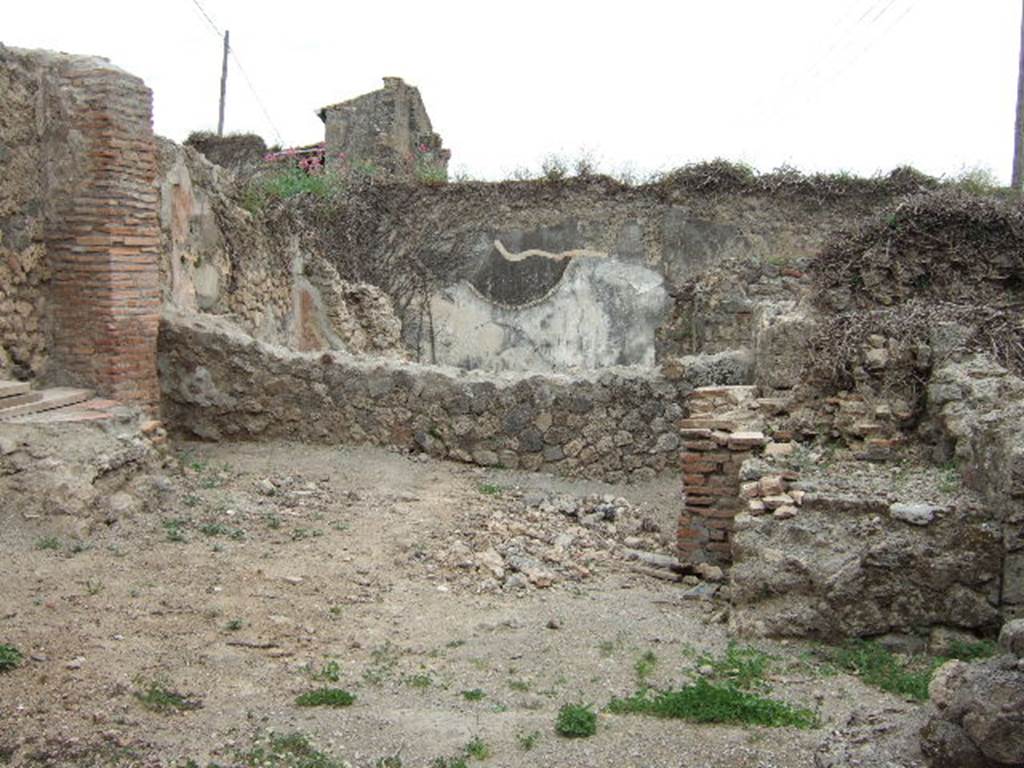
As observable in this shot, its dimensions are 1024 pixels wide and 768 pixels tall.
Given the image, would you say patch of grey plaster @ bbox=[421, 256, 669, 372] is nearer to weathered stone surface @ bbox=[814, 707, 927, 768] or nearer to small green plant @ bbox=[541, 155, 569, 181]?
small green plant @ bbox=[541, 155, 569, 181]

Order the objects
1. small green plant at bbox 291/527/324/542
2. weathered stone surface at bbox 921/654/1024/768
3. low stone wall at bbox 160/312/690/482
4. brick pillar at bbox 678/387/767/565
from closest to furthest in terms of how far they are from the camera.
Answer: weathered stone surface at bbox 921/654/1024/768 < brick pillar at bbox 678/387/767/565 < small green plant at bbox 291/527/324/542 < low stone wall at bbox 160/312/690/482

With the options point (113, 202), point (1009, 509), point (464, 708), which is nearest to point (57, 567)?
point (464, 708)

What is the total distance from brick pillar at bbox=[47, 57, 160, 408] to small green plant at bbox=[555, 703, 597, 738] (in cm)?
459

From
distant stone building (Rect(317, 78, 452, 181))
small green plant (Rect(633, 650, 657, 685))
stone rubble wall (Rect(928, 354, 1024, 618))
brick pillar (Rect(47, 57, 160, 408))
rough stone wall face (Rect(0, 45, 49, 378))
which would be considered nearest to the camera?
small green plant (Rect(633, 650, 657, 685))

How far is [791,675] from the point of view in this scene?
4.01 m

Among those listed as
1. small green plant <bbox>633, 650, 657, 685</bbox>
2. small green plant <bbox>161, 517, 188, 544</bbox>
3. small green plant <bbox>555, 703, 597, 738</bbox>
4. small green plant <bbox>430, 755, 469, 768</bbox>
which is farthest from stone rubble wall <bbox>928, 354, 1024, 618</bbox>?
small green plant <bbox>161, 517, 188, 544</bbox>

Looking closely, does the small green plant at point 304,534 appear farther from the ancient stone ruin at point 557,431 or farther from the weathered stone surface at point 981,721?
the weathered stone surface at point 981,721

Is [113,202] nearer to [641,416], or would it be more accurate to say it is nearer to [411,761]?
[641,416]

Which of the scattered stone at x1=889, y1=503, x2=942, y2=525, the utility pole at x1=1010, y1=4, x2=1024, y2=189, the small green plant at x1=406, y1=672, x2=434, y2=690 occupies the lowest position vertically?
the small green plant at x1=406, y1=672, x2=434, y2=690

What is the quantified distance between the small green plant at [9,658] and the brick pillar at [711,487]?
3.39m

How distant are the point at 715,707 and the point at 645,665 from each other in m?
0.57

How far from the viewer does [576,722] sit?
137 inches

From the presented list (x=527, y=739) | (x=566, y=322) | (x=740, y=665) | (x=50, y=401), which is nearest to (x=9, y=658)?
(x=527, y=739)

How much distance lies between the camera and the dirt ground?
3330 millimetres
